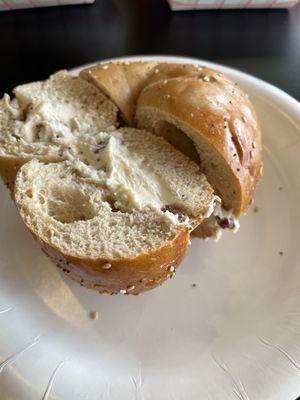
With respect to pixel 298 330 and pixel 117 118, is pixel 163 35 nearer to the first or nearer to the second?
pixel 117 118

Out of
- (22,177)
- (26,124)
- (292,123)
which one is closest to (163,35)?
(292,123)

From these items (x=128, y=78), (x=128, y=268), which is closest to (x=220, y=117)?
(x=128, y=78)

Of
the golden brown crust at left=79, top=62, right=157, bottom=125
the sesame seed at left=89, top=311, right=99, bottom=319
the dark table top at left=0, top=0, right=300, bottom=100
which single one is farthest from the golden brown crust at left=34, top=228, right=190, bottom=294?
the dark table top at left=0, top=0, right=300, bottom=100

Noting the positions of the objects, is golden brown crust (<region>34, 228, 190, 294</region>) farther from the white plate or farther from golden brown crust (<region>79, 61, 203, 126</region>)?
golden brown crust (<region>79, 61, 203, 126</region>)

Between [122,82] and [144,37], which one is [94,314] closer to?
[122,82]

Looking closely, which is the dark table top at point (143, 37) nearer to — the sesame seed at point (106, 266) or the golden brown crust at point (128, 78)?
the golden brown crust at point (128, 78)
